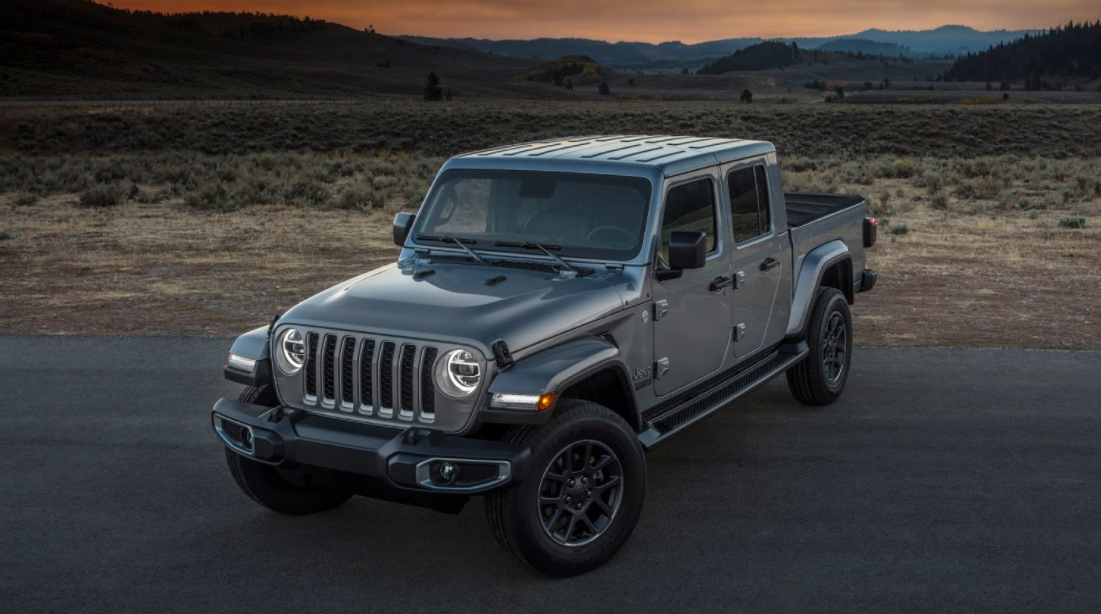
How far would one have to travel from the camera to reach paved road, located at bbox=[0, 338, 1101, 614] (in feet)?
15.8

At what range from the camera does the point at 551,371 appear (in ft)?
15.6

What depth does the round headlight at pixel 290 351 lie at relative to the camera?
16.9ft

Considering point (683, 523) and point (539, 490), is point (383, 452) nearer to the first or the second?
point (539, 490)

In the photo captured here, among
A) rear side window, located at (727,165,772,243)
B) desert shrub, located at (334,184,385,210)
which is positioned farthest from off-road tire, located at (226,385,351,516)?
desert shrub, located at (334,184,385,210)

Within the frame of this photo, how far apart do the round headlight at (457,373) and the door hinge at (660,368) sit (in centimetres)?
135

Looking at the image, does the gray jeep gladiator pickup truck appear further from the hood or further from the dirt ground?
the dirt ground

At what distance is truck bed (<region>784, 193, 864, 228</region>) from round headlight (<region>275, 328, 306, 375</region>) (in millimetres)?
3757

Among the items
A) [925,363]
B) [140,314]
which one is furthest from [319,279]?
[925,363]

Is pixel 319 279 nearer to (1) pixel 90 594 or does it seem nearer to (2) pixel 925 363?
(2) pixel 925 363

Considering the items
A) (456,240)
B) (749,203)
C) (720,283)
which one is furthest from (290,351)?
(749,203)

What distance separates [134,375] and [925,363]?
650 centimetres

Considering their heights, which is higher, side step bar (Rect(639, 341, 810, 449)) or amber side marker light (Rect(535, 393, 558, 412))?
amber side marker light (Rect(535, 393, 558, 412))

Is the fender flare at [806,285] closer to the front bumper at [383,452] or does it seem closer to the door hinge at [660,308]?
the door hinge at [660,308]

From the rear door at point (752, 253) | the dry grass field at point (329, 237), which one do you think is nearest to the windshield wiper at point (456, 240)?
the rear door at point (752, 253)
